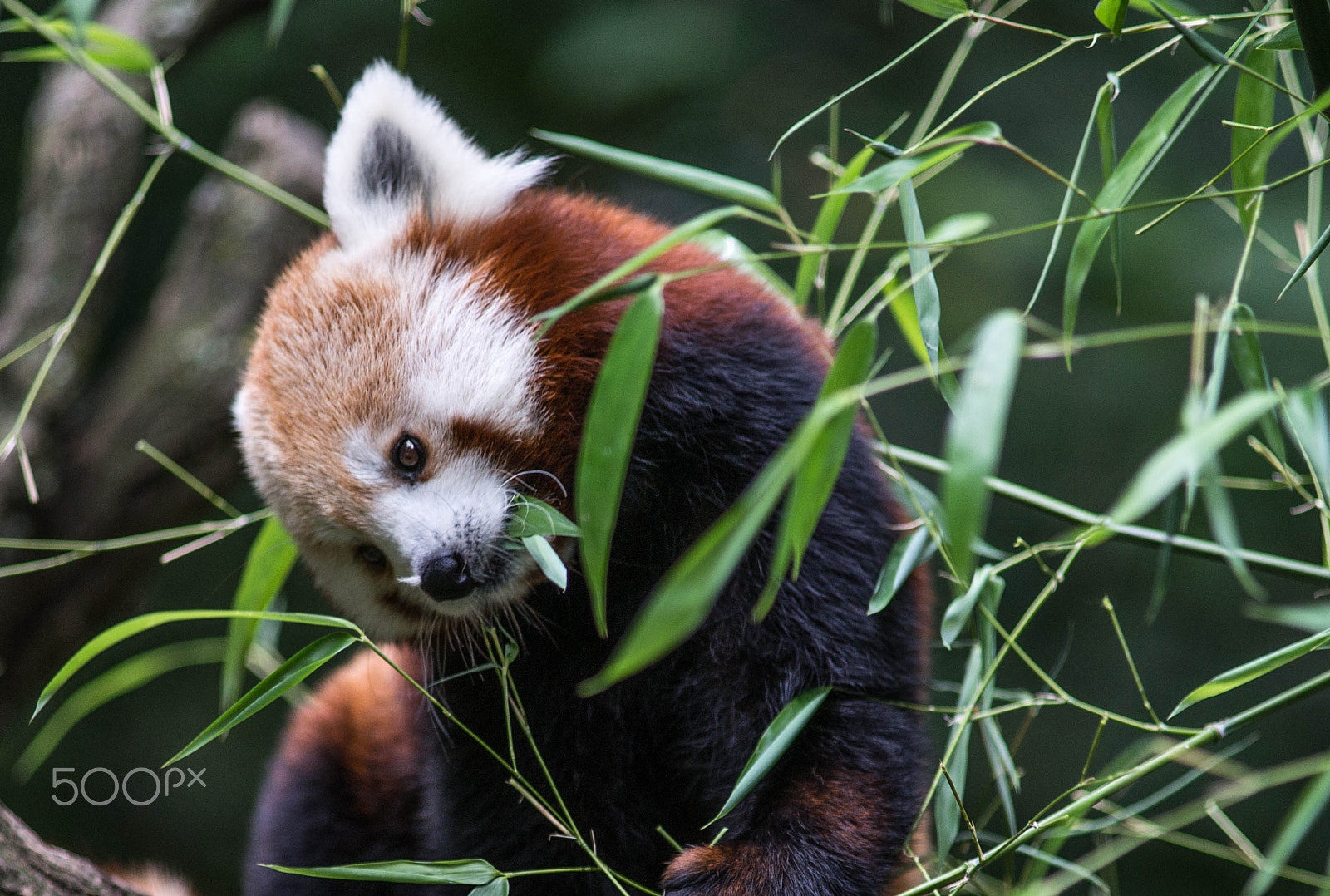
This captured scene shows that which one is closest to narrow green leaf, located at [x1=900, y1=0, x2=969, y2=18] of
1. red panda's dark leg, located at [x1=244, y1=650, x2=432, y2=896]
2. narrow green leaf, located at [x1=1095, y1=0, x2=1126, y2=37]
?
narrow green leaf, located at [x1=1095, y1=0, x2=1126, y2=37]

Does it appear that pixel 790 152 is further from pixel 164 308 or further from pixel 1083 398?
pixel 164 308

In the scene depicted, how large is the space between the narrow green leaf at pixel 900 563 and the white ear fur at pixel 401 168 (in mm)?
606

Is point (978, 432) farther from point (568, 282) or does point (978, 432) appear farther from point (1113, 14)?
point (568, 282)

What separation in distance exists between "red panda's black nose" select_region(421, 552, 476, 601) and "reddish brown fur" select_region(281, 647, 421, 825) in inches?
20.9

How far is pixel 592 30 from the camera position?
115 inches

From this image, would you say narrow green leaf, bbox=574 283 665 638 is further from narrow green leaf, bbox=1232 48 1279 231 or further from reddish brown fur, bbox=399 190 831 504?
narrow green leaf, bbox=1232 48 1279 231

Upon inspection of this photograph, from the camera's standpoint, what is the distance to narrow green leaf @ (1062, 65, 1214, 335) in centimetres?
84

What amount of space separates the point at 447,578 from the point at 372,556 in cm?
18

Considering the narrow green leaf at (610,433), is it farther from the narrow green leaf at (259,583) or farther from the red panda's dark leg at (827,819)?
the narrow green leaf at (259,583)

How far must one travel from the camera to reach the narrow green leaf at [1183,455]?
1.77 feet

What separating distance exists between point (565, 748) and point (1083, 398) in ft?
7.12

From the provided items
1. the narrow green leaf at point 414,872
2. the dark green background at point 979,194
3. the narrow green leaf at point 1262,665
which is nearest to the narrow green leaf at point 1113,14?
the narrow green leaf at point 1262,665

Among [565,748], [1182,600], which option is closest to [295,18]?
[565,748]

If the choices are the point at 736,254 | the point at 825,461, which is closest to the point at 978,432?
the point at 825,461
